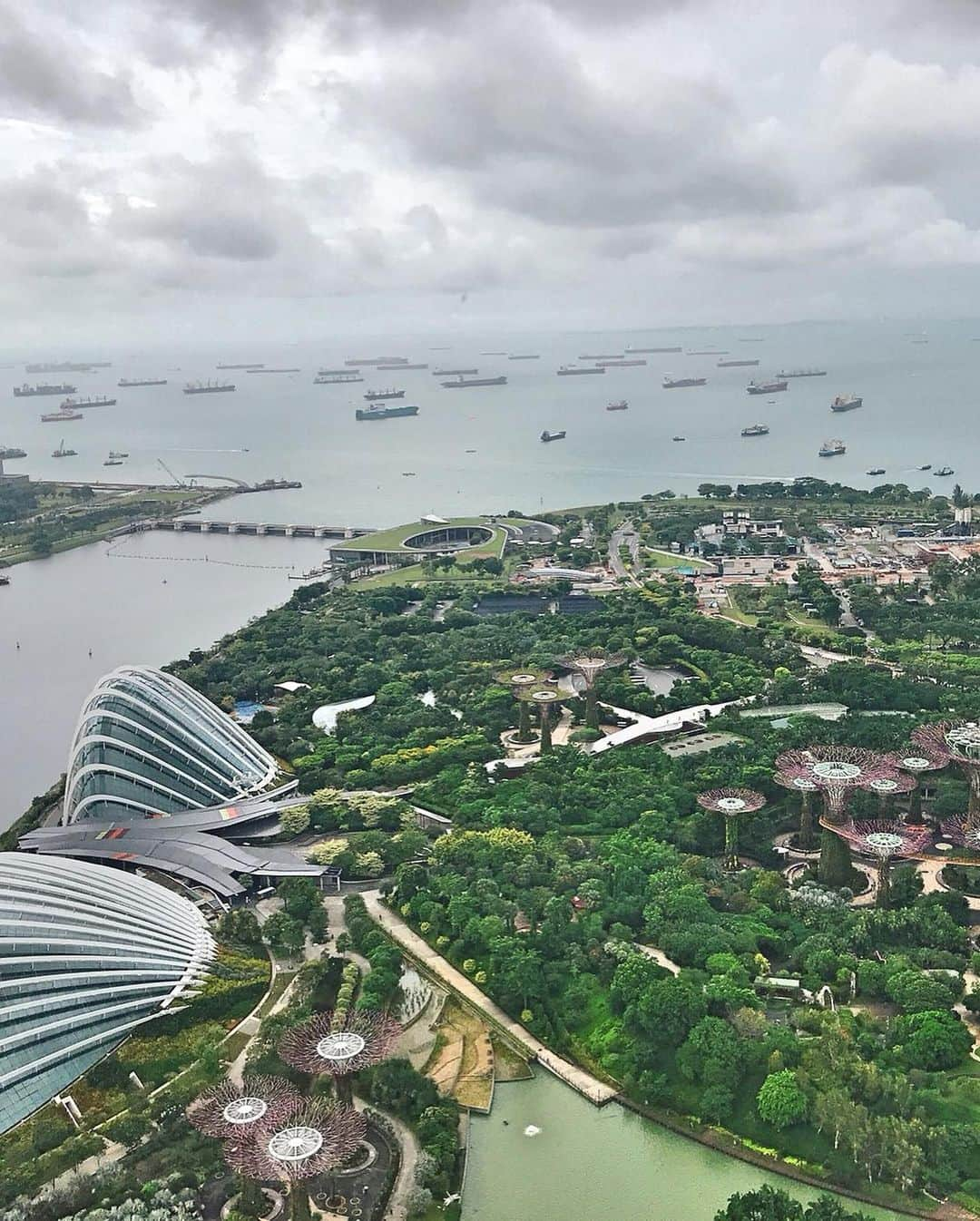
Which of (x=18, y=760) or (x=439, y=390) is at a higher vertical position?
(x=439, y=390)

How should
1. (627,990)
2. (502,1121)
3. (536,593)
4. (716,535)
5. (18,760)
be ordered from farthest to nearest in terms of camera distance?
(716,535) < (536,593) < (18,760) < (627,990) < (502,1121)

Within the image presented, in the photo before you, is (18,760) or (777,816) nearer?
(777,816)

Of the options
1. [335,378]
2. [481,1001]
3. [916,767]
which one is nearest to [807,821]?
[916,767]

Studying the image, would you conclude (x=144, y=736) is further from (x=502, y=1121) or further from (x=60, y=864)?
(x=502, y=1121)

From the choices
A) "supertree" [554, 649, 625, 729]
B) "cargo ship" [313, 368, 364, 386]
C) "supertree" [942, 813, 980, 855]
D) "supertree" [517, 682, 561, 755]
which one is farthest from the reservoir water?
"cargo ship" [313, 368, 364, 386]

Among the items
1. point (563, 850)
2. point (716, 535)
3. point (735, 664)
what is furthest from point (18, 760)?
point (716, 535)

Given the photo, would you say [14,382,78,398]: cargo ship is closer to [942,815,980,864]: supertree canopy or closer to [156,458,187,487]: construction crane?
[156,458,187,487]: construction crane
